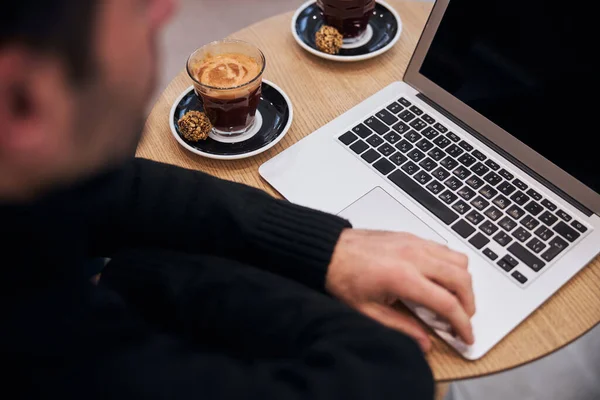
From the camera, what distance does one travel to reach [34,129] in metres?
0.35

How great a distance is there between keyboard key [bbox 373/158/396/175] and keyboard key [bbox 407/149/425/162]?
1.3 inches

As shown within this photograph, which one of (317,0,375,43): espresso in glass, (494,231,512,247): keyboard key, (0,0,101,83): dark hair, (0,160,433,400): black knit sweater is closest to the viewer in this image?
(0,0,101,83): dark hair

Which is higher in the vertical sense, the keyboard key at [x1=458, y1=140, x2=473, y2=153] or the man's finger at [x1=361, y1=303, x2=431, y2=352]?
the keyboard key at [x1=458, y1=140, x2=473, y2=153]

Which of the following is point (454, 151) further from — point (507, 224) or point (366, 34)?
point (366, 34)

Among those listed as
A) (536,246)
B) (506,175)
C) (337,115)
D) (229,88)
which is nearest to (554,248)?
(536,246)

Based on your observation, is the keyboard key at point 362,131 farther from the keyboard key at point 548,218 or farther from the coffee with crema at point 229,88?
the keyboard key at point 548,218

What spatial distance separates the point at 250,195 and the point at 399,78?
401 mm

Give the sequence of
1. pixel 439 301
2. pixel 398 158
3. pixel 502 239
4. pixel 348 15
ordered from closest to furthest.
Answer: pixel 439 301
pixel 502 239
pixel 398 158
pixel 348 15

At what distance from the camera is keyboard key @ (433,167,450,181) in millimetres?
734

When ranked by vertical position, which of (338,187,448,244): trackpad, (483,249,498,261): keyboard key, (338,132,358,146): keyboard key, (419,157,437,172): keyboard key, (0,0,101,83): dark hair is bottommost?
(338,187,448,244): trackpad

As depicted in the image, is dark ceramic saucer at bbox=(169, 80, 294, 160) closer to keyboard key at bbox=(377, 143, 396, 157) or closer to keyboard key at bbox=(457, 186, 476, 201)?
keyboard key at bbox=(377, 143, 396, 157)

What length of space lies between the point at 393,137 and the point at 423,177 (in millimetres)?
87

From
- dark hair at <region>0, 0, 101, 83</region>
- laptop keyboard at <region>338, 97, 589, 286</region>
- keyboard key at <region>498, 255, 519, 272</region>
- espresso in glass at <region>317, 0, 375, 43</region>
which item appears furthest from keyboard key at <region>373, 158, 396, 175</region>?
dark hair at <region>0, 0, 101, 83</region>

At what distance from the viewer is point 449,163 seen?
0.75m
